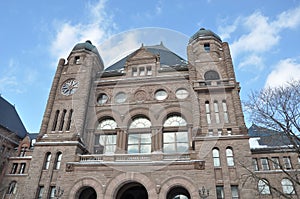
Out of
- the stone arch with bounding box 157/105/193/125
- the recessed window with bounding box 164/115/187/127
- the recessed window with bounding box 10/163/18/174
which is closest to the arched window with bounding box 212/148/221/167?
the stone arch with bounding box 157/105/193/125

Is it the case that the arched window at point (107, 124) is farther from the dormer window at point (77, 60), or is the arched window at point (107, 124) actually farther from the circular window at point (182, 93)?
the dormer window at point (77, 60)

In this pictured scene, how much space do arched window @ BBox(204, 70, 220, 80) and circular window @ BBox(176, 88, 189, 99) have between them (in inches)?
98.2

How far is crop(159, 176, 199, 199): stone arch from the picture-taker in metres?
17.8

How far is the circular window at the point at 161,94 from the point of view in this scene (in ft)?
82.0

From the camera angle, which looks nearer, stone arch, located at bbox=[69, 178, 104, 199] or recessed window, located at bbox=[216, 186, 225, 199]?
recessed window, located at bbox=[216, 186, 225, 199]

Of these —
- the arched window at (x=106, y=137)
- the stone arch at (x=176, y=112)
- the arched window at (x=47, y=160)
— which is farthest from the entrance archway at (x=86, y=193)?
the stone arch at (x=176, y=112)

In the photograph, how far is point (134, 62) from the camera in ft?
91.1

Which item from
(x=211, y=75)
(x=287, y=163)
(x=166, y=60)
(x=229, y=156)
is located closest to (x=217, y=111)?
(x=211, y=75)


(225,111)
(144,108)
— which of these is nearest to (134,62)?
(144,108)

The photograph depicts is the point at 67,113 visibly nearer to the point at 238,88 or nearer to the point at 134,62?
the point at 134,62

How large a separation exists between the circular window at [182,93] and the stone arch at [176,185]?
8.95m

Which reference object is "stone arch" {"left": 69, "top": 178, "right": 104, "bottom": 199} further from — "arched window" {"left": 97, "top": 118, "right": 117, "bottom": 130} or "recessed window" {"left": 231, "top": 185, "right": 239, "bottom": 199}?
"recessed window" {"left": 231, "top": 185, "right": 239, "bottom": 199}

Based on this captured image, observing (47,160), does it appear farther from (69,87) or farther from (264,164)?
(264,164)

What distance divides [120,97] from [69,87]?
585cm
